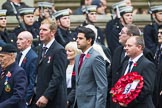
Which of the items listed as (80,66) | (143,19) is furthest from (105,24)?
(80,66)

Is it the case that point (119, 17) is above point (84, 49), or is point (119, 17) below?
A: below

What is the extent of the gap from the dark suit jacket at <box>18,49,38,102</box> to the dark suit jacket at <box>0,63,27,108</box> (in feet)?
5.00

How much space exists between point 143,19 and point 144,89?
903 centimetres

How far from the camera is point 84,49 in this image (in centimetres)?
1198

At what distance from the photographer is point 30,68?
44.5 feet

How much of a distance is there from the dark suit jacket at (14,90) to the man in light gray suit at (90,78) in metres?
0.90

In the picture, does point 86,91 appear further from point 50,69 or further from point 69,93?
point 69,93

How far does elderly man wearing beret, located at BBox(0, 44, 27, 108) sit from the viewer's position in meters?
11.3

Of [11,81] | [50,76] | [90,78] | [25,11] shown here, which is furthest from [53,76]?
[25,11]

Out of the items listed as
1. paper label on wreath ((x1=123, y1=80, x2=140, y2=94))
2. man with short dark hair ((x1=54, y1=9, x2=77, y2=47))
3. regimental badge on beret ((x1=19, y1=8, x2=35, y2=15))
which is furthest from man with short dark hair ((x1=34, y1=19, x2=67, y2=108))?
regimental badge on beret ((x1=19, y1=8, x2=35, y2=15))

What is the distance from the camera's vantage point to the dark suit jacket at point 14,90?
11.3 meters

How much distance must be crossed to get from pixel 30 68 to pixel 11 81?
2112 millimetres

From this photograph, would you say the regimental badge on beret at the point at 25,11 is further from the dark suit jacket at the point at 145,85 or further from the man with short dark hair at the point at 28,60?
the dark suit jacket at the point at 145,85

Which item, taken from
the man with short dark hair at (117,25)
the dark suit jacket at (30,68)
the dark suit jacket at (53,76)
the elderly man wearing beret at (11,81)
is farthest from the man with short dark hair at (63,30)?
the elderly man wearing beret at (11,81)
